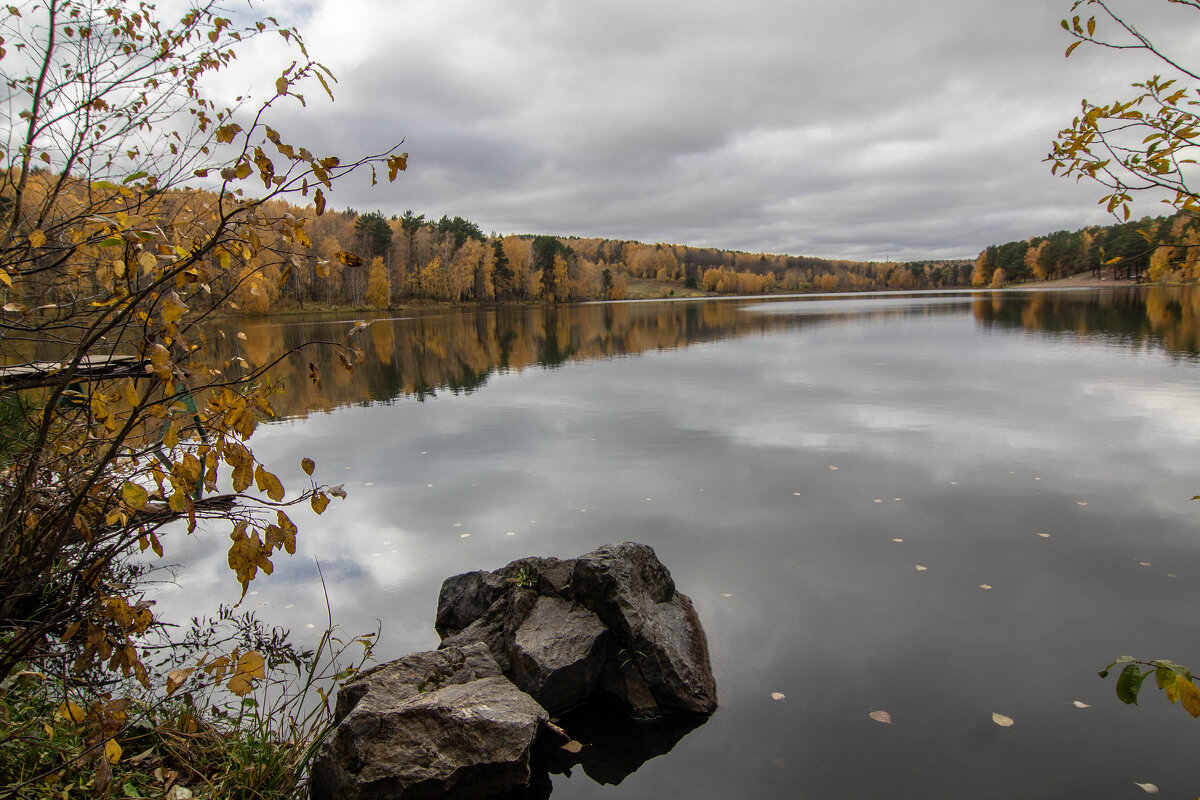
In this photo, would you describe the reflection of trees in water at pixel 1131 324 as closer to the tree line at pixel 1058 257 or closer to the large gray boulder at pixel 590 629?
the large gray boulder at pixel 590 629

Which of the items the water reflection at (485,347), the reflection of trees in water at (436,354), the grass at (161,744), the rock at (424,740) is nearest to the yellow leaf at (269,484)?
the grass at (161,744)

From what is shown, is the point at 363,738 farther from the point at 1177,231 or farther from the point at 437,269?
the point at 437,269

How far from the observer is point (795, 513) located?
876cm

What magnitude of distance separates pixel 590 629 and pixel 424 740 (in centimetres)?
171

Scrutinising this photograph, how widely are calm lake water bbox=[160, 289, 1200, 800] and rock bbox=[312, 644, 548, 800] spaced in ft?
1.81

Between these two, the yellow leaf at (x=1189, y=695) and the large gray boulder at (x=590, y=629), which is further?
the large gray boulder at (x=590, y=629)

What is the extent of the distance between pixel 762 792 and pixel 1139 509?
7338 millimetres

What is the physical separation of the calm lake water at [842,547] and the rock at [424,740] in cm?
55

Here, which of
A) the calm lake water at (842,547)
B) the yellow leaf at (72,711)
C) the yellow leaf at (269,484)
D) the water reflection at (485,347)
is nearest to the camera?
the yellow leaf at (269,484)

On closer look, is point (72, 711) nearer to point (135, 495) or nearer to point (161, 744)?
point (135, 495)

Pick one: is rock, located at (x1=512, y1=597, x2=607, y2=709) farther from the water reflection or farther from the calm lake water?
the water reflection

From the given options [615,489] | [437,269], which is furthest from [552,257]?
[615,489]

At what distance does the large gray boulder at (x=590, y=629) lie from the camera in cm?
532

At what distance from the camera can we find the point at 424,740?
14.4 ft
